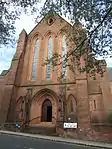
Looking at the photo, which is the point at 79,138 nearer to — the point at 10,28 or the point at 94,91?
the point at 94,91

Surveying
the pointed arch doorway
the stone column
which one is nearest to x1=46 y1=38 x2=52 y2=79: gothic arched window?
the pointed arch doorway

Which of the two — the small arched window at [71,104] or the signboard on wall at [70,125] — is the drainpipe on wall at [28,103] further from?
the signboard on wall at [70,125]

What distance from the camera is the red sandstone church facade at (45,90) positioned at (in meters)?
16.9

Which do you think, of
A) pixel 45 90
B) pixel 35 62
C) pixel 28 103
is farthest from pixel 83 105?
pixel 35 62

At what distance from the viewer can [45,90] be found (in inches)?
806

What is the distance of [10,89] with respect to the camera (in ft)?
64.2

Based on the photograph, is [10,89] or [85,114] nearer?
[85,114]

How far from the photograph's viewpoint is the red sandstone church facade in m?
16.9

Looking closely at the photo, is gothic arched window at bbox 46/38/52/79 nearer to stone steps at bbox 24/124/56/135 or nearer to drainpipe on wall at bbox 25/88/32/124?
drainpipe on wall at bbox 25/88/32/124

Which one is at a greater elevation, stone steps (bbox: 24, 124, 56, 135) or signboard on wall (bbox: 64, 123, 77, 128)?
signboard on wall (bbox: 64, 123, 77, 128)

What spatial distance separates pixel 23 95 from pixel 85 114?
28.8 feet

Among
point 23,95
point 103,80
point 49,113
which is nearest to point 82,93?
point 103,80

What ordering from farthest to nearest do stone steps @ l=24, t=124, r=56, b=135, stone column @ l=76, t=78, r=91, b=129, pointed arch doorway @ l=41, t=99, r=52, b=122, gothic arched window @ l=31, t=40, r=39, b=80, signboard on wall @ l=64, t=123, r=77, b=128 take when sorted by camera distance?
gothic arched window @ l=31, t=40, r=39, b=80, pointed arch doorway @ l=41, t=99, r=52, b=122, stone steps @ l=24, t=124, r=56, b=135, signboard on wall @ l=64, t=123, r=77, b=128, stone column @ l=76, t=78, r=91, b=129

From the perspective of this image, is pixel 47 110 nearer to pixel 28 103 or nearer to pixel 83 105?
pixel 28 103
